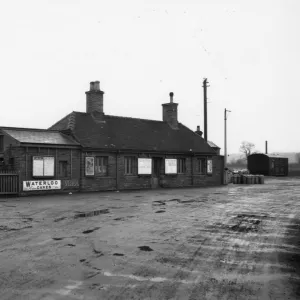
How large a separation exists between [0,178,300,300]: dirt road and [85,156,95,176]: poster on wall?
41.1 ft

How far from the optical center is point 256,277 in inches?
245

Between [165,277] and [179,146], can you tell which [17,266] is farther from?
[179,146]

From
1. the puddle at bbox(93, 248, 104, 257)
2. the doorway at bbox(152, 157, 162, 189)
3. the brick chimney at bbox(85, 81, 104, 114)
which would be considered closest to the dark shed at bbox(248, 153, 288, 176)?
the doorway at bbox(152, 157, 162, 189)

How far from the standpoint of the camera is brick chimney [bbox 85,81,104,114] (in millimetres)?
30203

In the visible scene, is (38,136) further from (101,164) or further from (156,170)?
(156,170)

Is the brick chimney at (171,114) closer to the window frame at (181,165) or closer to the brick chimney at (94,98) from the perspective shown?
the window frame at (181,165)

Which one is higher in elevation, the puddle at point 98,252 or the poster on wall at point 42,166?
the poster on wall at point 42,166

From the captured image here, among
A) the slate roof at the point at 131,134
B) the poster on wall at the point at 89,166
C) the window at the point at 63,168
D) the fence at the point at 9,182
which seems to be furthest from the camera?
the slate roof at the point at 131,134

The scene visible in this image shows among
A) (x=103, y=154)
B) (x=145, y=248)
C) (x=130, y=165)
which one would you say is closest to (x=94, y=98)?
(x=103, y=154)

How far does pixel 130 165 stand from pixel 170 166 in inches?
161

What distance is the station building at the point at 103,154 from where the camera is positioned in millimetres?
23516

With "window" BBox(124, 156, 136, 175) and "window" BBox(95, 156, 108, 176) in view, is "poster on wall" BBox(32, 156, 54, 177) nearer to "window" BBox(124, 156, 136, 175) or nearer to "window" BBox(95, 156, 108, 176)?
"window" BBox(95, 156, 108, 176)

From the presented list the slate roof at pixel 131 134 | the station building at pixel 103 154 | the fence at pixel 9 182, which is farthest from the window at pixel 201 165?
the fence at pixel 9 182

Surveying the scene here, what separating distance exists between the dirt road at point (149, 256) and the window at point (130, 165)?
15.1 metres
